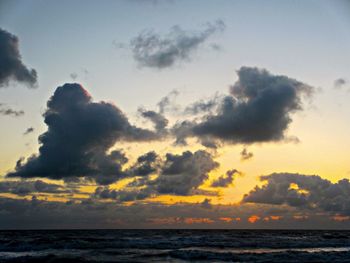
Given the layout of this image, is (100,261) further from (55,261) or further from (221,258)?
(221,258)

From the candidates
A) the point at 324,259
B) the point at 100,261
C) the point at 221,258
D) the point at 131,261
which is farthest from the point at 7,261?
the point at 324,259

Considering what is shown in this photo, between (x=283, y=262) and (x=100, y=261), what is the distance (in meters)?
19.4

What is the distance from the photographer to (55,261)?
126 feet

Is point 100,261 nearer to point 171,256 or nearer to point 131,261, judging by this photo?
point 131,261

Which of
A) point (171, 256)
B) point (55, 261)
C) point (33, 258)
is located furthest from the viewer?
point (171, 256)

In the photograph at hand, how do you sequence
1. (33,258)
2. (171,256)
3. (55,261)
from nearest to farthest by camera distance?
(55,261) < (33,258) < (171,256)

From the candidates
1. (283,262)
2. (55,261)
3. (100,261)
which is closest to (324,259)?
(283,262)

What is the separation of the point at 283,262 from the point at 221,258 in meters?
7.20

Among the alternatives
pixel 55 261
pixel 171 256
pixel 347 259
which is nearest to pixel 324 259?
pixel 347 259

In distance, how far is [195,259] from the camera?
41.7 metres

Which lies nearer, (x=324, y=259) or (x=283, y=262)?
(x=283, y=262)

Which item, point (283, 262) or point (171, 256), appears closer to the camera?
point (283, 262)

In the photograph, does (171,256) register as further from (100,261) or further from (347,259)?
(347,259)

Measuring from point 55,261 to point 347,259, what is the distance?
107ft
